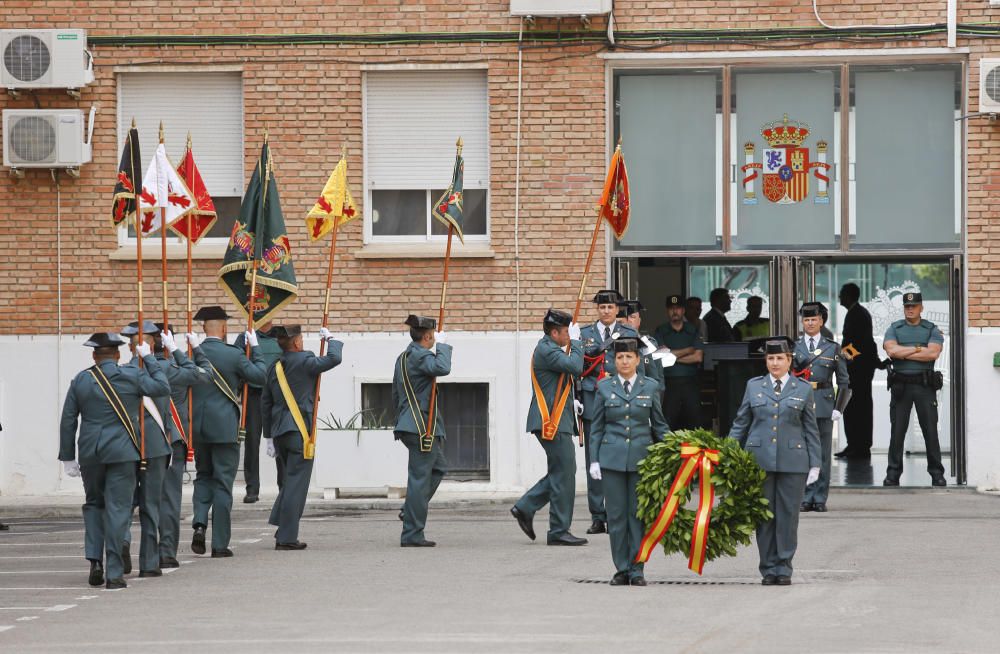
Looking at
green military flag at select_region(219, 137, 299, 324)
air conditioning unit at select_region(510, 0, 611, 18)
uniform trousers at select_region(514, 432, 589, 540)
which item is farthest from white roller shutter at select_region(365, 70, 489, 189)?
uniform trousers at select_region(514, 432, 589, 540)

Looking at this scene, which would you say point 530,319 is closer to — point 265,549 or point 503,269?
point 503,269

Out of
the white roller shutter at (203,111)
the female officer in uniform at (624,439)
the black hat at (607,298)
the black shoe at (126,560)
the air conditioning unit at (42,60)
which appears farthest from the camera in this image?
the white roller shutter at (203,111)

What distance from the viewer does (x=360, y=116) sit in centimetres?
1947

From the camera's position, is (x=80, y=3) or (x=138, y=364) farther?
(x=80, y=3)

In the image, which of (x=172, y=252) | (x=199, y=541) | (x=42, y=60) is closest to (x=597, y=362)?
(x=199, y=541)

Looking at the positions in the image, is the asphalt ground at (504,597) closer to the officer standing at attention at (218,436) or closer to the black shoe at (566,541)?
the black shoe at (566,541)

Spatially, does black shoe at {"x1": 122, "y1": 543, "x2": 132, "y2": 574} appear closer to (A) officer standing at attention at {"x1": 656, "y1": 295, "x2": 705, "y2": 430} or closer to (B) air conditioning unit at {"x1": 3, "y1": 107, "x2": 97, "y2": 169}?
(B) air conditioning unit at {"x1": 3, "y1": 107, "x2": 97, "y2": 169}

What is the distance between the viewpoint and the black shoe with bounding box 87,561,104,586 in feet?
41.3

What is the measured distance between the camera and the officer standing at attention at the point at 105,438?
12.6 metres

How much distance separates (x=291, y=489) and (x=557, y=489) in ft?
7.40

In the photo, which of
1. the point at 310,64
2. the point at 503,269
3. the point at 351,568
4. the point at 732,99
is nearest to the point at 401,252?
the point at 503,269

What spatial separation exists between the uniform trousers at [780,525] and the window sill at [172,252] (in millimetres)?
8998

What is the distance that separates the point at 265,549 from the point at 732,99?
8.11 m

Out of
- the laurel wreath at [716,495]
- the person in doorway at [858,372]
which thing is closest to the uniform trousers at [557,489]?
the laurel wreath at [716,495]
